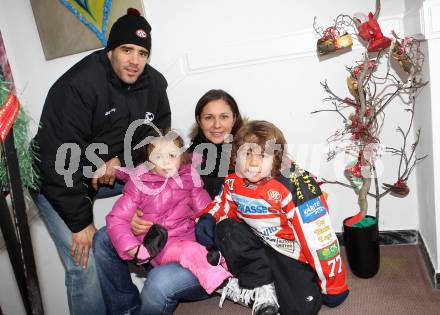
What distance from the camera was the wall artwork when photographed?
89.2 inches

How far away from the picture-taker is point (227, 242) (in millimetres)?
1662

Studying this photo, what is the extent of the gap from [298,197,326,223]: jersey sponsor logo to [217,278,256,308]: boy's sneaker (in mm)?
367

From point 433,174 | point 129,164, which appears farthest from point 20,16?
point 433,174

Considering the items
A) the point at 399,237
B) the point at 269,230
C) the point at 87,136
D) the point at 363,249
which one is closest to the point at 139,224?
the point at 87,136

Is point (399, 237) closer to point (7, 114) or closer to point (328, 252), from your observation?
point (328, 252)

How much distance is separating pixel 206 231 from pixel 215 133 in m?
0.48

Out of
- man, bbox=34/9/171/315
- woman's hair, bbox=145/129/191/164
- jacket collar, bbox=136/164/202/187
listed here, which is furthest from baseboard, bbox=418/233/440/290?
man, bbox=34/9/171/315

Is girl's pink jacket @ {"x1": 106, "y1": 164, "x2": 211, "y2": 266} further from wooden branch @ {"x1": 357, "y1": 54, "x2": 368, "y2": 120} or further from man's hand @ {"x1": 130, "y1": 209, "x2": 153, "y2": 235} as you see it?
wooden branch @ {"x1": 357, "y1": 54, "x2": 368, "y2": 120}

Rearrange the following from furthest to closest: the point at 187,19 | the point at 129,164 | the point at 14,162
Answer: the point at 187,19 → the point at 129,164 → the point at 14,162

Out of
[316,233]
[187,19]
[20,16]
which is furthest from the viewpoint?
[20,16]

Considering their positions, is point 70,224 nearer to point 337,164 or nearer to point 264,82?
point 264,82

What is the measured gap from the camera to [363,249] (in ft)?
6.22

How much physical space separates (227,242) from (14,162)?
33.3 inches

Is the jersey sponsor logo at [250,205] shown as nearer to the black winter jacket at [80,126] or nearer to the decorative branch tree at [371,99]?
the decorative branch tree at [371,99]
